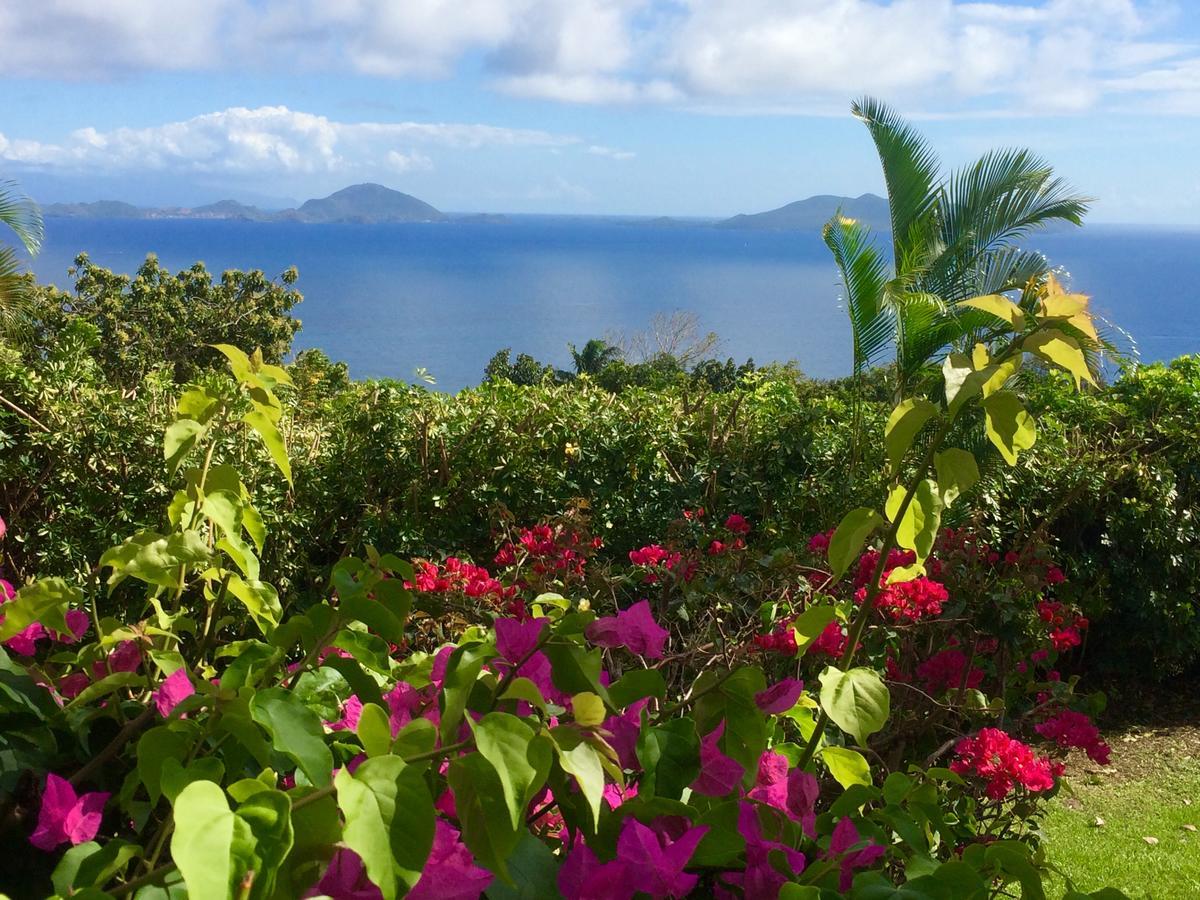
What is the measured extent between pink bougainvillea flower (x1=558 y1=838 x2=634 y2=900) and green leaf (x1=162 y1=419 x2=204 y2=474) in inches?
25.6

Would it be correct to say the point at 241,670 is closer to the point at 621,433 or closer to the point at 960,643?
the point at 960,643

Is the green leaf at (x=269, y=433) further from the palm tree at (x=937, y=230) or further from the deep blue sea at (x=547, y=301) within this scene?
the deep blue sea at (x=547, y=301)

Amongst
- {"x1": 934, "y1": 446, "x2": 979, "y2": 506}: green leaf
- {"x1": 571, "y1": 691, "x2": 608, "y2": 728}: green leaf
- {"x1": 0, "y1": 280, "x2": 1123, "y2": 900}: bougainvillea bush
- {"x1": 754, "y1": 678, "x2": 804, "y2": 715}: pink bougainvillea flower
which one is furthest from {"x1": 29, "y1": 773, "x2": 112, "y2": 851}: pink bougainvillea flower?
{"x1": 934, "y1": 446, "x2": 979, "y2": 506}: green leaf

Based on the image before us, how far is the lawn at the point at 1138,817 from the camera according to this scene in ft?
12.0

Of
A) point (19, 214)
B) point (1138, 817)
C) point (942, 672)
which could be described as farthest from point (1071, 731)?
point (19, 214)

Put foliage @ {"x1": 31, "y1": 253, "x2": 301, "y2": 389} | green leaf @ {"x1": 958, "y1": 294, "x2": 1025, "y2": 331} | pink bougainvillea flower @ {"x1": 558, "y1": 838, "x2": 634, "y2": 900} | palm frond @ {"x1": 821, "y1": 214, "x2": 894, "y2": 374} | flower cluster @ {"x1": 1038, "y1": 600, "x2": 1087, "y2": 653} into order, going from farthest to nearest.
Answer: foliage @ {"x1": 31, "y1": 253, "x2": 301, "y2": 389} < palm frond @ {"x1": 821, "y1": 214, "x2": 894, "y2": 374} < flower cluster @ {"x1": 1038, "y1": 600, "x2": 1087, "y2": 653} < green leaf @ {"x1": 958, "y1": 294, "x2": 1025, "y2": 331} < pink bougainvillea flower @ {"x1": 558, "y1": 838, "x2": 634, "y2": 900}

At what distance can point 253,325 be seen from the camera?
1021 inches

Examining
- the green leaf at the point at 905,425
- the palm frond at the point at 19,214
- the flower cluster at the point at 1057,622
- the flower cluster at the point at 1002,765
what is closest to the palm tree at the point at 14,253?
the palm frond at the point at 19,214

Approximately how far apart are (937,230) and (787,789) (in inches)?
264

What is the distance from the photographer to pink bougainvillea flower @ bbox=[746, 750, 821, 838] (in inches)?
41.4

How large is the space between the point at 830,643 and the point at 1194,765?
12.1ft

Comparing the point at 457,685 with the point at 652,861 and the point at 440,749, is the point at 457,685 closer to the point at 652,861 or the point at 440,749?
the point at 440,749

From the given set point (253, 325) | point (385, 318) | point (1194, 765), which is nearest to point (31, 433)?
point (1194, 765)

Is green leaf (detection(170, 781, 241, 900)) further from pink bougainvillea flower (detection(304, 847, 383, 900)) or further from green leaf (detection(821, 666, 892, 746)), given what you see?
green leaf (detection(821, 666, 892, 746))
